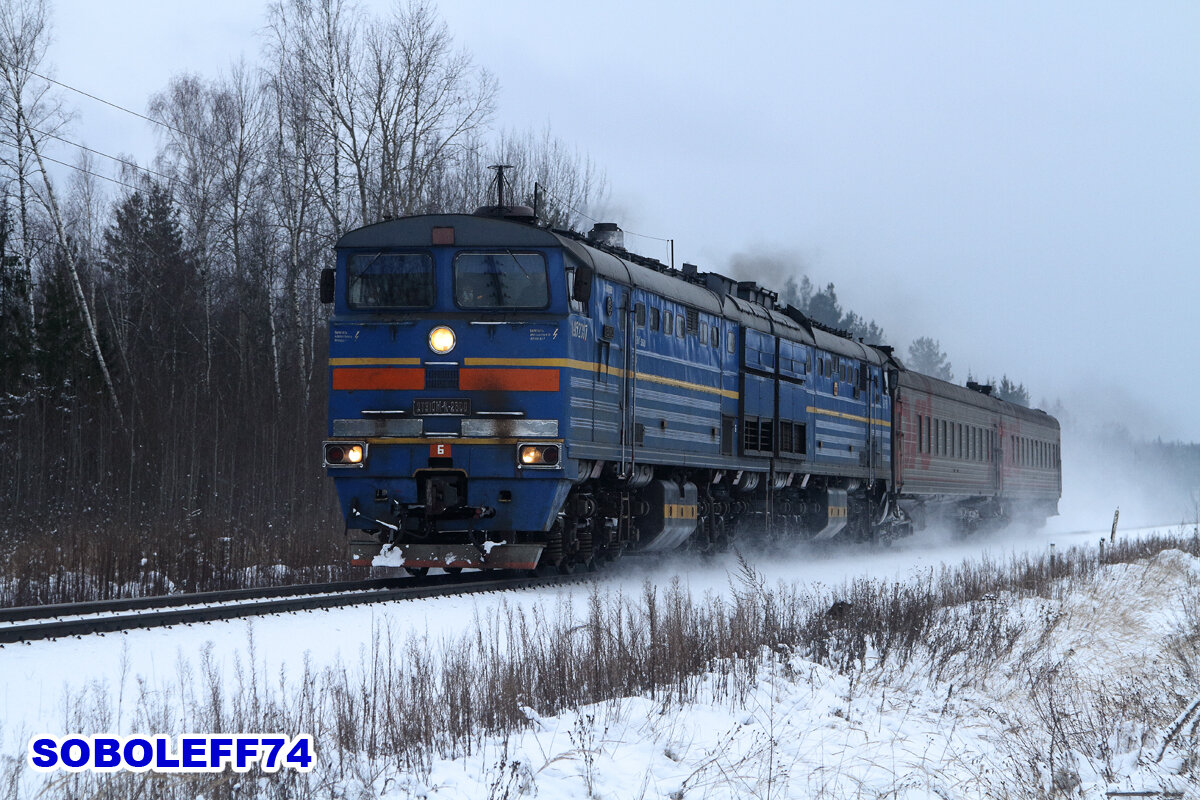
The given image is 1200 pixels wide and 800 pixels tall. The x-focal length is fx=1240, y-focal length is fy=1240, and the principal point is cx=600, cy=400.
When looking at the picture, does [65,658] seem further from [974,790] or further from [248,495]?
[248,495]

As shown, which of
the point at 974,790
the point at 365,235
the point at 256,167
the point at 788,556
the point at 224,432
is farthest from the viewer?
the point at 256,167

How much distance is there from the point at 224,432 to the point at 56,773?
20192 millimetres

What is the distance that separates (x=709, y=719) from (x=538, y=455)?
5669 mm

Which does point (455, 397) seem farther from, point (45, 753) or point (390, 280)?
point (45, 753)

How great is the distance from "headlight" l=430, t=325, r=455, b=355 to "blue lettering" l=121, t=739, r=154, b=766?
7.98 metres

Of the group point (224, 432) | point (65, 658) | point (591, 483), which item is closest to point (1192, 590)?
point (591, 483)

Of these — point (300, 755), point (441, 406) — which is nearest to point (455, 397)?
point (441, 406)

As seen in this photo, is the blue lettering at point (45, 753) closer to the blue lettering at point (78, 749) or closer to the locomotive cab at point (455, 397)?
the blue lettering at point (78, 749)

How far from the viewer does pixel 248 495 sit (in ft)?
74.1

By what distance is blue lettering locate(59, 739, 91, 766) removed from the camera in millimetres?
5922

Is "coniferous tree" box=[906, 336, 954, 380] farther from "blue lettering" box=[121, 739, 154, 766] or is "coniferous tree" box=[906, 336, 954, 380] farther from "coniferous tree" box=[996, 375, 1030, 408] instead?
"blue lettering" box=[121, 739, 154, 766]

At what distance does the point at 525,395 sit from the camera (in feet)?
45.0

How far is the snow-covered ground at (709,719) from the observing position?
6.72m

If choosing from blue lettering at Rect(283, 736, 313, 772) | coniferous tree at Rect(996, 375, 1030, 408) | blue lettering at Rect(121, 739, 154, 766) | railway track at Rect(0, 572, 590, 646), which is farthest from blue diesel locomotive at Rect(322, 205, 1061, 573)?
coniferous tree at Rect(996, 375, 1030, 408)
